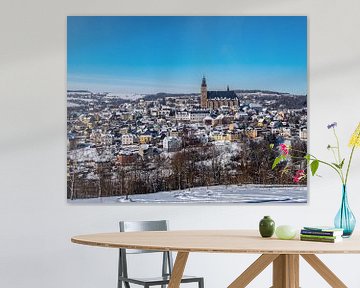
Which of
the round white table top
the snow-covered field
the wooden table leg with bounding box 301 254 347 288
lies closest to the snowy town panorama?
the snow-covered field

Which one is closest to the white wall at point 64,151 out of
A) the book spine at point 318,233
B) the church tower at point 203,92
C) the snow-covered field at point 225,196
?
the snow-covered field at point 225,196

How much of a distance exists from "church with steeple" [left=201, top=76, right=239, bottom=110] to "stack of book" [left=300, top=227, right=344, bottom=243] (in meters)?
2.30

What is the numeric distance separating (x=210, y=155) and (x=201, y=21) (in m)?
1.07

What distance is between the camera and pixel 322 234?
4285 millimetres

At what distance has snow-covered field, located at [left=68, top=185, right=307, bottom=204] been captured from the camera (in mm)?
6492

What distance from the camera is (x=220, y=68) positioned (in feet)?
21.4

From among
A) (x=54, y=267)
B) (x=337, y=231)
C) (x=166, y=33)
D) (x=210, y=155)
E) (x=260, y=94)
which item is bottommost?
(x=54, y=267)

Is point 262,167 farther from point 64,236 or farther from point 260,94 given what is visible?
point 64,236

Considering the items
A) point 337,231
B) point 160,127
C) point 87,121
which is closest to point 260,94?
point 160,127

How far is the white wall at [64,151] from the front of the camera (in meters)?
6.46

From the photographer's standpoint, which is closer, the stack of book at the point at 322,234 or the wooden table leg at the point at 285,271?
the stack of book at the point at 322,234

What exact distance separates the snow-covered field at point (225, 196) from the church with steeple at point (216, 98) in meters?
0.66

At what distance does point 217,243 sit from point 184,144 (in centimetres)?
244

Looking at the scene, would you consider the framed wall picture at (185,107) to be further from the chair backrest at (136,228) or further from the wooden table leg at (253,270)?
the wooden table leg at (253,270)
